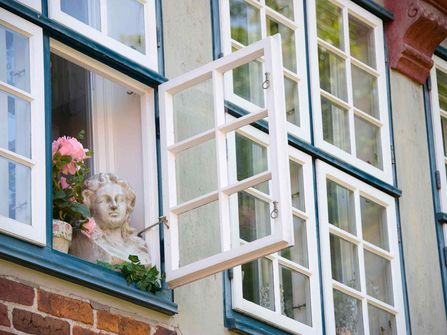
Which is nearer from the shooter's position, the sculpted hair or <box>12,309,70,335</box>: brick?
<box>12,309,70,335</box>: brick

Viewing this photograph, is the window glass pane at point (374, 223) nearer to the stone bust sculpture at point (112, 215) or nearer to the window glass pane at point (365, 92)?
the window glass pane at point (365, 92)

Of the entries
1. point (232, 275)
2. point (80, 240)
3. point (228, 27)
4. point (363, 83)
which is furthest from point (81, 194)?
point (363, 83)

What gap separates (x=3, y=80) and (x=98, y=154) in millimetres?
1072

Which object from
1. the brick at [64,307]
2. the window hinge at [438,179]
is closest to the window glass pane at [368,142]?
the window hinge at [438,179]

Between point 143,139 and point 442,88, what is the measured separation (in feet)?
10.9

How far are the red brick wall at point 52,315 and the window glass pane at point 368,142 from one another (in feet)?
8.93

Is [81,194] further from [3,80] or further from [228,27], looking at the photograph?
[228,27]

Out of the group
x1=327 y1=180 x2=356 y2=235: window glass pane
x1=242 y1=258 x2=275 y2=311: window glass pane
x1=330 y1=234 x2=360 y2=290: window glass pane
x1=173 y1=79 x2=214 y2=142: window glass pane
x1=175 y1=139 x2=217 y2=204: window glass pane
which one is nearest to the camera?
x1=175 y1=139 x2=217 y2=204: window glass pane

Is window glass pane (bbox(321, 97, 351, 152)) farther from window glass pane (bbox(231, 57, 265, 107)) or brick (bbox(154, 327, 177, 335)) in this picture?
brick (bbox(154, 327, 177, 335))

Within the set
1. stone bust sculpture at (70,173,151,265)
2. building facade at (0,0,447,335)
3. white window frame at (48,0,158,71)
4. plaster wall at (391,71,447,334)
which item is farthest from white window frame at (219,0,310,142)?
stone bust sculpture at (70,173,151,265)

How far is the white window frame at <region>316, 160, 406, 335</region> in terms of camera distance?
1064cm

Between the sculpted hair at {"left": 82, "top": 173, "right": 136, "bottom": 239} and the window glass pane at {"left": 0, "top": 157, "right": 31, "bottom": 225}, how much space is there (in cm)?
67

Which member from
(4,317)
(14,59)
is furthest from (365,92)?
(4,317)

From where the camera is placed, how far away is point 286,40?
1116 cm
